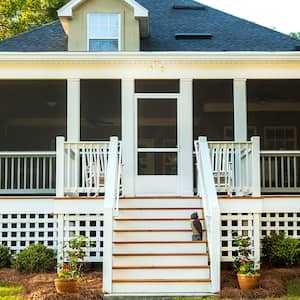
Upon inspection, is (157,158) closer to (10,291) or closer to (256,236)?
(256,236)

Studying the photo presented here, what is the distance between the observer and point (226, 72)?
11297mm

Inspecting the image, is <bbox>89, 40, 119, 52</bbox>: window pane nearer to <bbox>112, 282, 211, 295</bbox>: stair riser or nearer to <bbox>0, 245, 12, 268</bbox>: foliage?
<bbox>0, 245, 12, 268</bbox>: foliage

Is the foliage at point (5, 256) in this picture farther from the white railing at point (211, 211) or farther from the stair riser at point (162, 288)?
the white railing at point (211, 211)

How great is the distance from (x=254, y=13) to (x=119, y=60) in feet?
59.4

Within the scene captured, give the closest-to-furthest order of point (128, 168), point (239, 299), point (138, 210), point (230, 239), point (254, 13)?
point (239, 299) < point (230, 239) < point (138, 210) < point (128, 168) < point (254, 13)

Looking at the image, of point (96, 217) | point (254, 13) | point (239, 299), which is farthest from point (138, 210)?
point (254, 13)

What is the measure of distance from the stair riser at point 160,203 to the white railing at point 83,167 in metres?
0.51

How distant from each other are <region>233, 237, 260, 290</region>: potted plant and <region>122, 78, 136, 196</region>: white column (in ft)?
9.75

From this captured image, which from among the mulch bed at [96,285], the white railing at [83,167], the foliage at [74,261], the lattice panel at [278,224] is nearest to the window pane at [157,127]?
the white railing at [83,167]

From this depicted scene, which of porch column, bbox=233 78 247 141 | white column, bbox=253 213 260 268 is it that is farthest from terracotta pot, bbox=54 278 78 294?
porch column, bbox=233 78 247 141

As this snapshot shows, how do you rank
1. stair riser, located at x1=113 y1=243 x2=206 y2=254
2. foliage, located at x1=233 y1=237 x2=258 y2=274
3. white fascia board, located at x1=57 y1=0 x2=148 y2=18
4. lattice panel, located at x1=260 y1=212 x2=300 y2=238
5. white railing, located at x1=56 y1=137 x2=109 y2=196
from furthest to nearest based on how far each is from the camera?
white fascia board, located at x1=57 y1=0 x2=148 y2=18
lattice panel, located at x1=260 y1=212 x2=300 y2=238
white railing, located at x1=56 y1=137 x2=109 y2=196
stair riser, located at x1=113 y1=243 x2=206 y2=254
foliage, located at x1=233 y1=237 x2=258 y2=274

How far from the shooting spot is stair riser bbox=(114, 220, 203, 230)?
9227 mm

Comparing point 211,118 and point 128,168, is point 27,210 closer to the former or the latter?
point 128,168

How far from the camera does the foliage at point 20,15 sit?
22.0 metres
